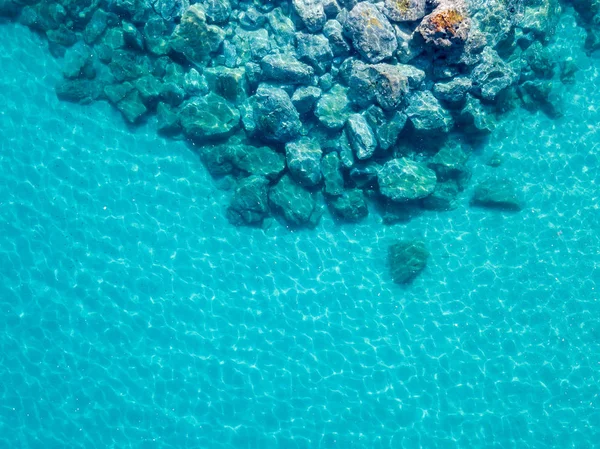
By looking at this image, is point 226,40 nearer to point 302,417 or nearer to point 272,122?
point 272,122

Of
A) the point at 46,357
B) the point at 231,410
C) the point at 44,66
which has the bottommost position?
the point at 46,357

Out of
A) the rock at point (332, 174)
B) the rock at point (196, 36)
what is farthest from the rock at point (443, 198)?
the rock at point (196, 36)

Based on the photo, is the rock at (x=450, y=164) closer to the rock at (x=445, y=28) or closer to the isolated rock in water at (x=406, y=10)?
the rock at (x=445, y=28)

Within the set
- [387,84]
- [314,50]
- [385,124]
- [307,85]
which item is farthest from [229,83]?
[385,124]

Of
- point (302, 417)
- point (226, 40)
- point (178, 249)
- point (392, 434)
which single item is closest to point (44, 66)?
point (226, 40)

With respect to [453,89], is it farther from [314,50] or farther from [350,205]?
[350,205]

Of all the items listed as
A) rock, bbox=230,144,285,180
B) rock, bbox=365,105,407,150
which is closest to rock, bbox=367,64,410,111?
rock, bbox=365,105,407,150
